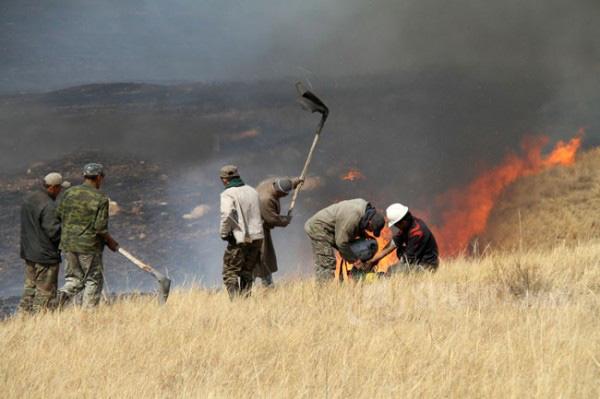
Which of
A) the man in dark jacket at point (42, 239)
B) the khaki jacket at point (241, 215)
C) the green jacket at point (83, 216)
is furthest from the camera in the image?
the man in dark jacket at point (42, 239)

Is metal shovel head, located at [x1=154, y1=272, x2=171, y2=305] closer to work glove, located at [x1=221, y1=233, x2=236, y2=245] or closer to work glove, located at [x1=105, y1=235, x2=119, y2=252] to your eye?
work glove, located at [x1=105, y1=235, x2=119, y2=252]

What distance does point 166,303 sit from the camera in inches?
360

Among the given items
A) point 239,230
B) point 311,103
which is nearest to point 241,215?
point 239,230

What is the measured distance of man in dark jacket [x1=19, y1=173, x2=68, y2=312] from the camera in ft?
31.8

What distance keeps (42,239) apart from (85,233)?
1002 millimetres

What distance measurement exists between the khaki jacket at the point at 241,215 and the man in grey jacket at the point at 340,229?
84cm

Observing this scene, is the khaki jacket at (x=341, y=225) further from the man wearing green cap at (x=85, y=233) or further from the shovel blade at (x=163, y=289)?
the man wearing green cap at (x=85, y=233)

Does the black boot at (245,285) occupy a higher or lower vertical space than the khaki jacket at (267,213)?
lower

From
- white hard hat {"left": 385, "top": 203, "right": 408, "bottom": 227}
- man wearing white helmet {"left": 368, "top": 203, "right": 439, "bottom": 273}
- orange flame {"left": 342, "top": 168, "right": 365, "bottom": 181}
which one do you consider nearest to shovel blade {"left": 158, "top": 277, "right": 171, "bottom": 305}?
man wearing white helmet {"left": 368, "top": 203, "right": 439, "bottom": 273}

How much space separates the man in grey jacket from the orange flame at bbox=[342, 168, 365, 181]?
26.6 m

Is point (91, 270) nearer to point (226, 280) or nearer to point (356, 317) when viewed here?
point (226, 280)

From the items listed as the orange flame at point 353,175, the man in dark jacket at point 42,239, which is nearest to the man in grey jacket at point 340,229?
the man in dark jacket at point 42,239

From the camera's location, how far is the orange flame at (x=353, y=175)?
36.8m

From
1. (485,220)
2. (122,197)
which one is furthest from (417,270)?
(122,197)
